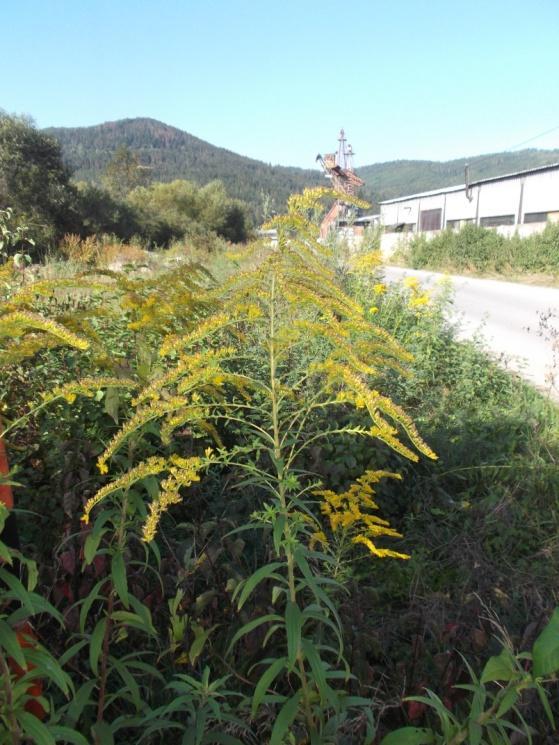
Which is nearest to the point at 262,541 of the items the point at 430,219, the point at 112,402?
the point at 112,402

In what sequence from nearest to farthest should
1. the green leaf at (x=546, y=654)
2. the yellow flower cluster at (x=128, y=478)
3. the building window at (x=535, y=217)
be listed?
the green leaf at (x=546, y=654) → the yellow flower cluster at (x=128, y=478) → the building window at (x=535, y=217)

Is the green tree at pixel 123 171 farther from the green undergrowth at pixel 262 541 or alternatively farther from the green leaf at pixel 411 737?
the green leaf at pixel 411 737

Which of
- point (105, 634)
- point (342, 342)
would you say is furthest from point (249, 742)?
point (342, 342)

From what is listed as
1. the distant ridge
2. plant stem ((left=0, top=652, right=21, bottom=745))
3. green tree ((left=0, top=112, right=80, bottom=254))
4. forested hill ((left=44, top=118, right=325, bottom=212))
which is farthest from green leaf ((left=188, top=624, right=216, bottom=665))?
the distant ridge

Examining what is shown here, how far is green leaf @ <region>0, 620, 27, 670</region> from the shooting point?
42.6 inches

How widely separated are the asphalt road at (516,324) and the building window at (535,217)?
1429 cm

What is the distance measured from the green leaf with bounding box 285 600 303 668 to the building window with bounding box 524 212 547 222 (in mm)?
30893

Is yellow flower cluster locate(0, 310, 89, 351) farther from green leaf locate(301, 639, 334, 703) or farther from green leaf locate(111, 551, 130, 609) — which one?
green leaf locate(301, 639, 334, 703)

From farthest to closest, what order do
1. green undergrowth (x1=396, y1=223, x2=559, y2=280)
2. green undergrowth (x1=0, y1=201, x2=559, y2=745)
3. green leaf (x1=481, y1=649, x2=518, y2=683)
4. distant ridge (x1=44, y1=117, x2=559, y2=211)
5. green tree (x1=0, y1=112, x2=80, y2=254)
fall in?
distant ridge (x1=44, y1=117, x2=559, y2=211) < green tree (x1=0, y1=112, x2=80, y2=254) < green undergrowth (x1=396, y1=223, x2=559, y2=280) < green undergrowth (x1=0, y1=201, x2=559, y2=745) < green leaf (x1=481, y1=649, x2=518, y2=683)

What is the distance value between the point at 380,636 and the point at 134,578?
1.00 m

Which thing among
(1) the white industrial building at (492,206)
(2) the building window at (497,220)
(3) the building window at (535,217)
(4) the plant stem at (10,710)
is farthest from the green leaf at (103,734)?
(2) the building window at (497,220)

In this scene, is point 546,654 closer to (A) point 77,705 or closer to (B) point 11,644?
(B) point 11,644

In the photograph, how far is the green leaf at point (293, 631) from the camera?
3.82 feet

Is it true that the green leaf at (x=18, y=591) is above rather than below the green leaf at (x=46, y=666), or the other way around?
above
